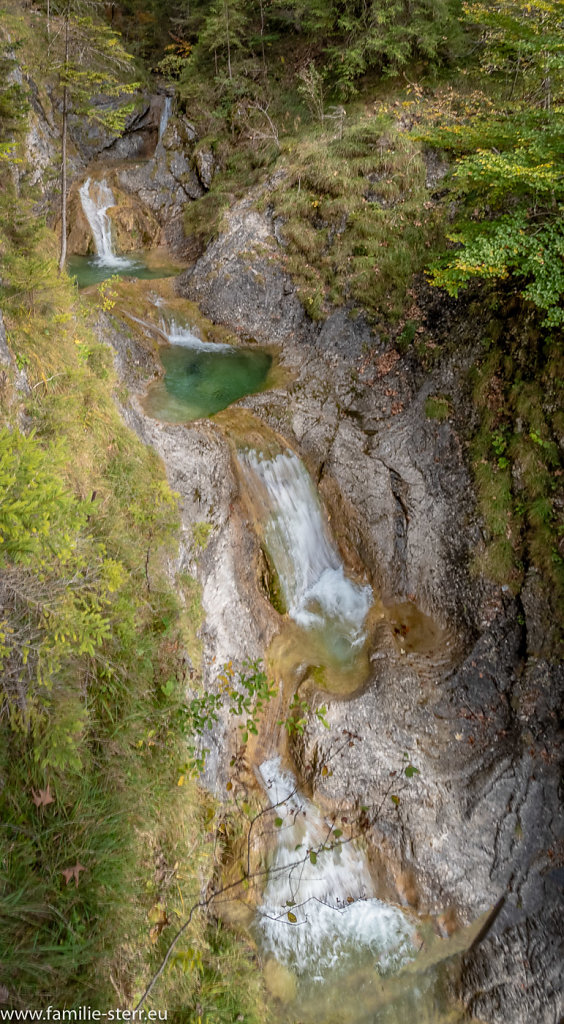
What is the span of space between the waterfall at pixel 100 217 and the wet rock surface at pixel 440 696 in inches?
348

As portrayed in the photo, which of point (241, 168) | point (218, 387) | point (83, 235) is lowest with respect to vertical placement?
point (218, 387)

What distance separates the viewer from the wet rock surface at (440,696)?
538 cm

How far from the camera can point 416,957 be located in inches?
202

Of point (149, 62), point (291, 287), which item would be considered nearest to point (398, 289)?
point (291, 287)

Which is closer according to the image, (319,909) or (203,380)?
(319,909)

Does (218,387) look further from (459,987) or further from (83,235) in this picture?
(459,987)

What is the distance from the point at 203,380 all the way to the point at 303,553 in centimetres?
492

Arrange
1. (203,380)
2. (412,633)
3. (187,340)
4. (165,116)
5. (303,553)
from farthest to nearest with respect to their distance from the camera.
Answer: (165,116)
(187,340)
(203,380)
(303,553)
(412,633)

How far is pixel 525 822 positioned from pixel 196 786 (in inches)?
160

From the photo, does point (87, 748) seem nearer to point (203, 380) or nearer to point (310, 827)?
point (310, 827)

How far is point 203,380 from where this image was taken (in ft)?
35.2

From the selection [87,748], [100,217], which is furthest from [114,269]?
[87,748]

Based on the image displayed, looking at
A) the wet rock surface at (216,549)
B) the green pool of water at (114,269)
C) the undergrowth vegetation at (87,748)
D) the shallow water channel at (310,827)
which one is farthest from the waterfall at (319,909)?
the green pool of water at (114,269)

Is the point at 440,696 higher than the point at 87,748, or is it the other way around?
the point at 87,748
